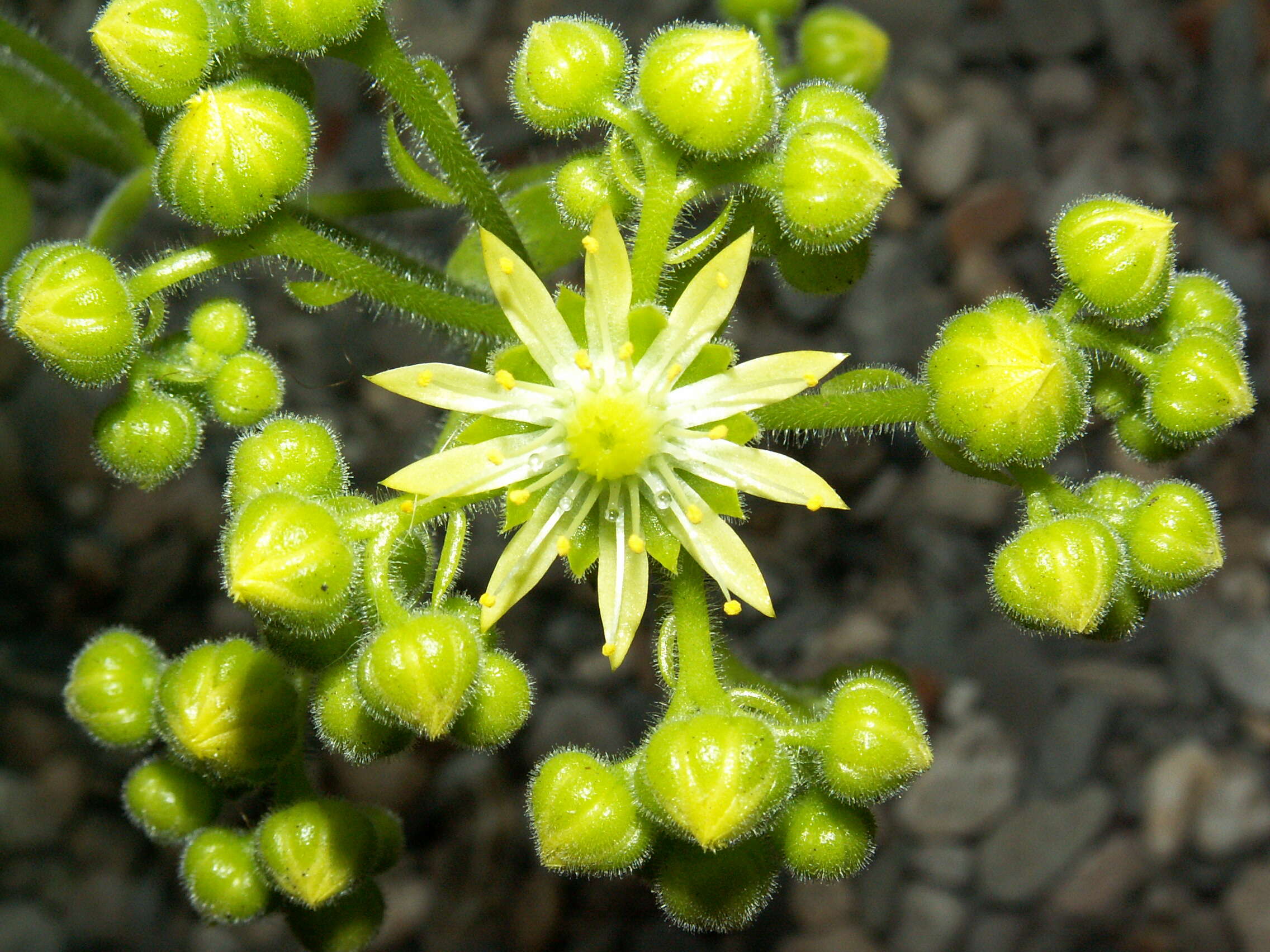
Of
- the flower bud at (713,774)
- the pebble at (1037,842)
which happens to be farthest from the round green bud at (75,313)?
the pebble at (1037,842)

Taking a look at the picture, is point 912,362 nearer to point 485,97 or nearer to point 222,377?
point 485,97

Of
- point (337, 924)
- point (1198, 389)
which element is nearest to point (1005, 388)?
point (1198, 389)

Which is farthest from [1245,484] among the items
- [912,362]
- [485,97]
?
[485,97]

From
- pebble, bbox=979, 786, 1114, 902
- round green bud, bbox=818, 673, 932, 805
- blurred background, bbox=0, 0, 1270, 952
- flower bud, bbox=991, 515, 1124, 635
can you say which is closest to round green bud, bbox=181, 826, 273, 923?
round green bud, bbox=818, 673, 932, 805

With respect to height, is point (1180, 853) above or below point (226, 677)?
below

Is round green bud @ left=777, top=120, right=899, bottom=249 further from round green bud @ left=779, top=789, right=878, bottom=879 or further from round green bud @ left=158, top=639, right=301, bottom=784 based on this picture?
round green bud @ left=158, top=639, right=301, bottom=784

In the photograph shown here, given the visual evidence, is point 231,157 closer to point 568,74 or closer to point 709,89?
point 568,74
